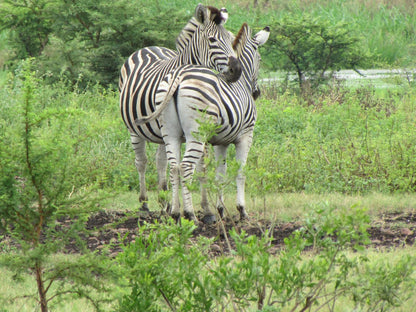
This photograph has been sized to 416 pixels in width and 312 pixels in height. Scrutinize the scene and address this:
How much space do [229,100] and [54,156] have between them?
329 cm

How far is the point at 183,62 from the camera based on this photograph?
23.8ft

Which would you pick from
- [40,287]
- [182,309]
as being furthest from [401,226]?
[40,287]

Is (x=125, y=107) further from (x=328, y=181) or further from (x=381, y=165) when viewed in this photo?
(x=381, y=165)

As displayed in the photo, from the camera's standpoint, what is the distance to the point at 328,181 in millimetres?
8867

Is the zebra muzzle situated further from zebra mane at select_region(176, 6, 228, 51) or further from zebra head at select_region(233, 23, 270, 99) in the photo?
zebra head at select_region(233, 23, 270, 99)

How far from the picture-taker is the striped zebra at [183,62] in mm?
6801

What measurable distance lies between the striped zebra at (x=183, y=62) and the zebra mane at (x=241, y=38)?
0.12m

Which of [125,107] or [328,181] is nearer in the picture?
[125,107]

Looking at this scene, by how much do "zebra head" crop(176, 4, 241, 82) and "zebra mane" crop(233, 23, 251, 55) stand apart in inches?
5.8

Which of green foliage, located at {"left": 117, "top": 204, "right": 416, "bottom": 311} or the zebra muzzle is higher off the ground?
the zebra muzzle

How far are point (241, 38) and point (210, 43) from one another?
0.70m

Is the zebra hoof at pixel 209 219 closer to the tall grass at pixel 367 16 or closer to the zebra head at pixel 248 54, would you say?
the zebra head at pixel 248 54

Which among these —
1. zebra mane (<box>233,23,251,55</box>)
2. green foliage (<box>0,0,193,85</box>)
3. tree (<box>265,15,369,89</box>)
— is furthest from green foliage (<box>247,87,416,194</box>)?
green foliage (<box>0,0,193,85</box>)

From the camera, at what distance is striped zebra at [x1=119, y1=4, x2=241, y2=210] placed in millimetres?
6801
